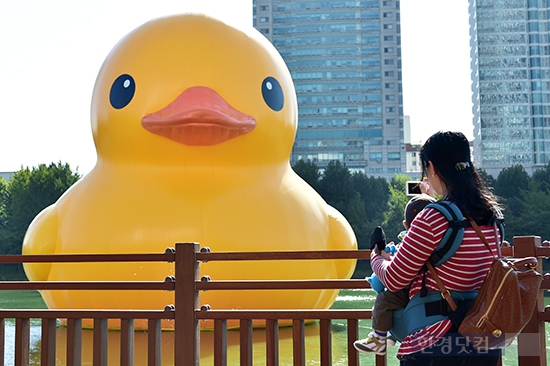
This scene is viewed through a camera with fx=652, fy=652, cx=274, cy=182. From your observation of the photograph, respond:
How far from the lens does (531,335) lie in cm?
354

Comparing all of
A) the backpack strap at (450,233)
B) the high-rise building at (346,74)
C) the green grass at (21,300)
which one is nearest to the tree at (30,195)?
the green grass at (21,300)

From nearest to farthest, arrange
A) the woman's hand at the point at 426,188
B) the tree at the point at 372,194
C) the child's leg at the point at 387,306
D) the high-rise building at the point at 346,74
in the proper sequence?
1. the child's leg at the point at 387,306
2. the woman's hand at the point at 426,188
3. the tree at the point at 372,194
4. the high-rise building at the point at 346,74

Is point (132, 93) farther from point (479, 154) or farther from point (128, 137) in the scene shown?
point (479, 154)

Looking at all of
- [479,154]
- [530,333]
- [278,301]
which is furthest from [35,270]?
[479,154]

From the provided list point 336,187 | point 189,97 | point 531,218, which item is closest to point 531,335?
point 189,97

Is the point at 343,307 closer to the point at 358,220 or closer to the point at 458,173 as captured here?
the point at 458,173

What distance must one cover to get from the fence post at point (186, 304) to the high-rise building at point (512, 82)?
227ft

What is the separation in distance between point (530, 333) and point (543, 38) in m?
73.3

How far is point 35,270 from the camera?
25.3 feet

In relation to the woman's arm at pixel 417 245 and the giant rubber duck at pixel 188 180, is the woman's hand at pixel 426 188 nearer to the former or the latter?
the woman's arm at pixel 417 245

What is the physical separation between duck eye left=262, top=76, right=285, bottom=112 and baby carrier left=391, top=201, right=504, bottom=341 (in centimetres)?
579

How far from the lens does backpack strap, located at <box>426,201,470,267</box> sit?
227 centimetres

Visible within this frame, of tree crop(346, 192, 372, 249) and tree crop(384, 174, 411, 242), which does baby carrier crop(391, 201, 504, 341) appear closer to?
tree crop(384, 174, 411, 242)

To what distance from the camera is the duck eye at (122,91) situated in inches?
306
